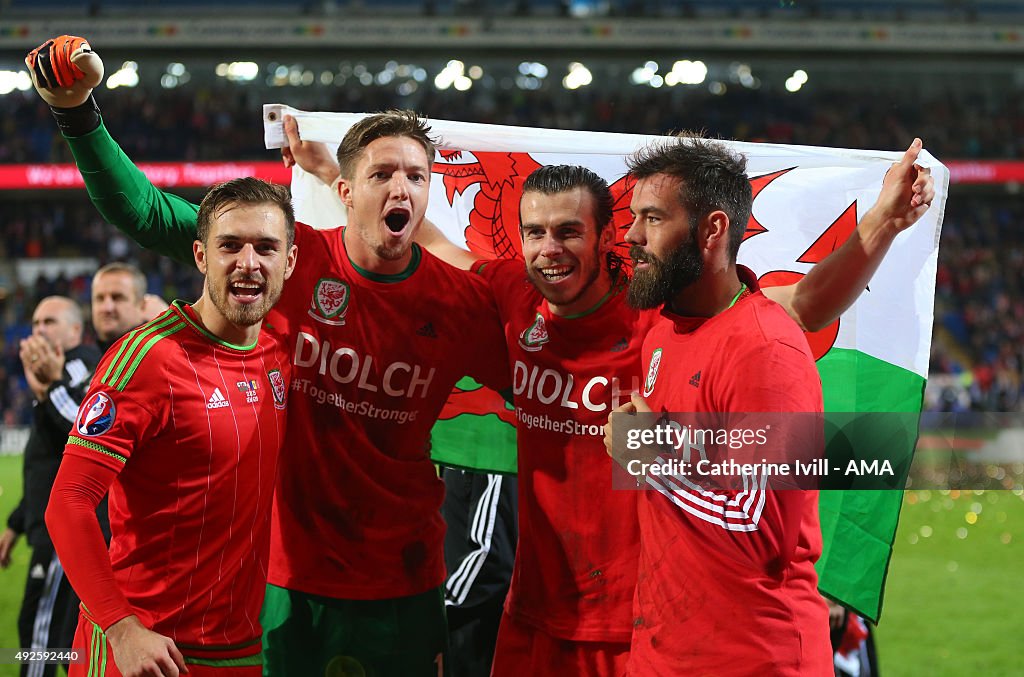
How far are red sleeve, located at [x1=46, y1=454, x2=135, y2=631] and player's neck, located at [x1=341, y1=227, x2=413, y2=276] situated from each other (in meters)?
1.19

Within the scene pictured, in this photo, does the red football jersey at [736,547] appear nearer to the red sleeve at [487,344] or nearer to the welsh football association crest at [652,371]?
the welsh football association crest at [652,371]

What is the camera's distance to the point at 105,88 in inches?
1131

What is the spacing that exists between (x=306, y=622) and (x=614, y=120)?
85.8ft

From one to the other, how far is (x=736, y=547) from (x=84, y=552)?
1751 millimetres

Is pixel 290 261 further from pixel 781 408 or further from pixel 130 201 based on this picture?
A: pixel 781 408

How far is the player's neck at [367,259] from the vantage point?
3.46m

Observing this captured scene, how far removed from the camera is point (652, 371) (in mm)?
3084

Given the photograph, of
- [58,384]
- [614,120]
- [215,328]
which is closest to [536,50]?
[614,120]

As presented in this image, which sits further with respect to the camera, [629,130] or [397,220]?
[629,130]

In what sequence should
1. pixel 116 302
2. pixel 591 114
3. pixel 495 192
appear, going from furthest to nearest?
1. pixel 591 114
2. pixel 116 302
3. pixel 495 192

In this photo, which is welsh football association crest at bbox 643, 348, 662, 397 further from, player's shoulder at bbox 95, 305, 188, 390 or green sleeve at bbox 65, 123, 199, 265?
green sleeve at bbox 65, 123, 199, 265

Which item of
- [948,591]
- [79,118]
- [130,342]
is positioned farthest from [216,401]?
[948,591]

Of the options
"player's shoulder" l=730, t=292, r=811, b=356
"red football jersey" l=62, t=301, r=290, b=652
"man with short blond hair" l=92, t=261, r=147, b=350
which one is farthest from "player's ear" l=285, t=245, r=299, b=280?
"man with short blond hair" l=92, t=261, r=147, b=350

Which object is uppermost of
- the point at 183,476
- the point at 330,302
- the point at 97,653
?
the point at 330,302
